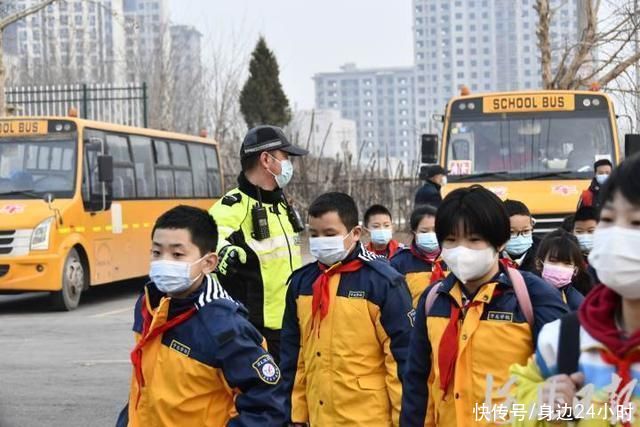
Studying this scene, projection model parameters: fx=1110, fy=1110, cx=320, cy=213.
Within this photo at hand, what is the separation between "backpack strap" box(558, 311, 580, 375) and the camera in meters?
2.45

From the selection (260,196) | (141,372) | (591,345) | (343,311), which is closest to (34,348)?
(260,196)

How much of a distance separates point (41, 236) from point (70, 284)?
0.91 m

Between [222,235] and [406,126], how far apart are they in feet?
381

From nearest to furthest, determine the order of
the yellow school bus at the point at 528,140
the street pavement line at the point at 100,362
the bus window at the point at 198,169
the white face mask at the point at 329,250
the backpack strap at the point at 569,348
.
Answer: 1. the backpack strap at the point at 569,348
2. the white face mask at the point at 329,250
3. the street pavement line at the point at 100,362
4. the yellow school bus at the point at 528,140
5. the bus window at the point at 198,169

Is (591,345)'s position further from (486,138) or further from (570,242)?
(486,138)

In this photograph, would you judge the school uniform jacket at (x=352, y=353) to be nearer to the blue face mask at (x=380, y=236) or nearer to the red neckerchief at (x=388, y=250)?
the blue face mask at (x=380, y=236)

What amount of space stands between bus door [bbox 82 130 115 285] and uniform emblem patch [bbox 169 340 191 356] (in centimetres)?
1257

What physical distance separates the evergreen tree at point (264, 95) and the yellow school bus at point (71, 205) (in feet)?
52.2

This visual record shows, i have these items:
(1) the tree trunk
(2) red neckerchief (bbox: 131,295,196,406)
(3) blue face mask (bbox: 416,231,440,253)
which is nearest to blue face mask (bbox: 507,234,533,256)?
(3) blue face mask (bbox: 416,231,440,253)

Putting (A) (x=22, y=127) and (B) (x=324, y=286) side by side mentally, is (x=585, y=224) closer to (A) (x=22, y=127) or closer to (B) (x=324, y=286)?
(B) (x=324, y=286)

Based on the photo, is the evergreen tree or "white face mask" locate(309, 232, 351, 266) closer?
"white face mask" locate(309, 232, 351, 266)

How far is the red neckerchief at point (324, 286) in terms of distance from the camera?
502 centimetres

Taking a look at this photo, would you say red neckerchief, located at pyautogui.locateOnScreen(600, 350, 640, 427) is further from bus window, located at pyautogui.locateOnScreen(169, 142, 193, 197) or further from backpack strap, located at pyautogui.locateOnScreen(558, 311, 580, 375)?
bus window, located at pyautogui.locateOnScreen(169, 142, 193, 197)

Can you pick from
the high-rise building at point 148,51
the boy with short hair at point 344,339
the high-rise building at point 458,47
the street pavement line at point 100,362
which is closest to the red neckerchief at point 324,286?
the boy with short hair at point 344,339
